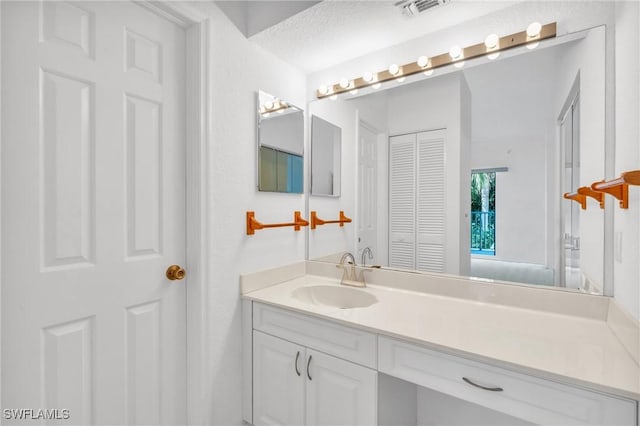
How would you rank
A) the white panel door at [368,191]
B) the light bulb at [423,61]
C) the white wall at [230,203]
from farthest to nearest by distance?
the white panel door at [368,191] → the light bulb at [423,61] → the white wall at [230,203]

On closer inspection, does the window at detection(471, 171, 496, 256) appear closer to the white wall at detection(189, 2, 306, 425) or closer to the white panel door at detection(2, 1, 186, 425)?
the white wall at detection(189, 2, 306, 425)

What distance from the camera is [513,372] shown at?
897 millimetres

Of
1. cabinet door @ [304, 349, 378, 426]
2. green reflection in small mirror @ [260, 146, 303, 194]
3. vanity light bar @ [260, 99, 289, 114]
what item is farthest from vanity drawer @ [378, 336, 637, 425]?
vanity light bar @ [260, 99, 289, 114]

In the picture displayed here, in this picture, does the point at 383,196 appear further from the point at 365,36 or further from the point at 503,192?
the point at 365,36

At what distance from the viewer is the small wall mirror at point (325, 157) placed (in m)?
1.98

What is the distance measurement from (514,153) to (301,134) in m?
1.18

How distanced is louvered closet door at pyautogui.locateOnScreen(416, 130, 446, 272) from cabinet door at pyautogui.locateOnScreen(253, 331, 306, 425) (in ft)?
2.63

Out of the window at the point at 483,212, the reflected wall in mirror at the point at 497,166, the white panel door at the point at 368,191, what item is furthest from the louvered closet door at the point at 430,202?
the white panel door at the point at 368,191

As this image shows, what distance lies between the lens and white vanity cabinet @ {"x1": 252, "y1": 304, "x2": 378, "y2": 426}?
1.17 metres

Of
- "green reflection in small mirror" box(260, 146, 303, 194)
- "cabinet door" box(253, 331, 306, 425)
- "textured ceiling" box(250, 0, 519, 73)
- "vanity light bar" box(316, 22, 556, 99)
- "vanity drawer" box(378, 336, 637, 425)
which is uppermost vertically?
"textured ceiling" box(250, 0, 519, 73)

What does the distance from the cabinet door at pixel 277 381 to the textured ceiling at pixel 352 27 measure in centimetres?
150

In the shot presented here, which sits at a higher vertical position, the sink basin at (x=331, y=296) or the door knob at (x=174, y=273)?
the door knob at (x=174, y=273)

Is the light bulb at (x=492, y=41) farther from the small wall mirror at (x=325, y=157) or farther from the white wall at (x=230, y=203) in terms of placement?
the white wall at (x=230, y=203)

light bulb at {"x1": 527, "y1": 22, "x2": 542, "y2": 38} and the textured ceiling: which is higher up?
the textured ceiling
